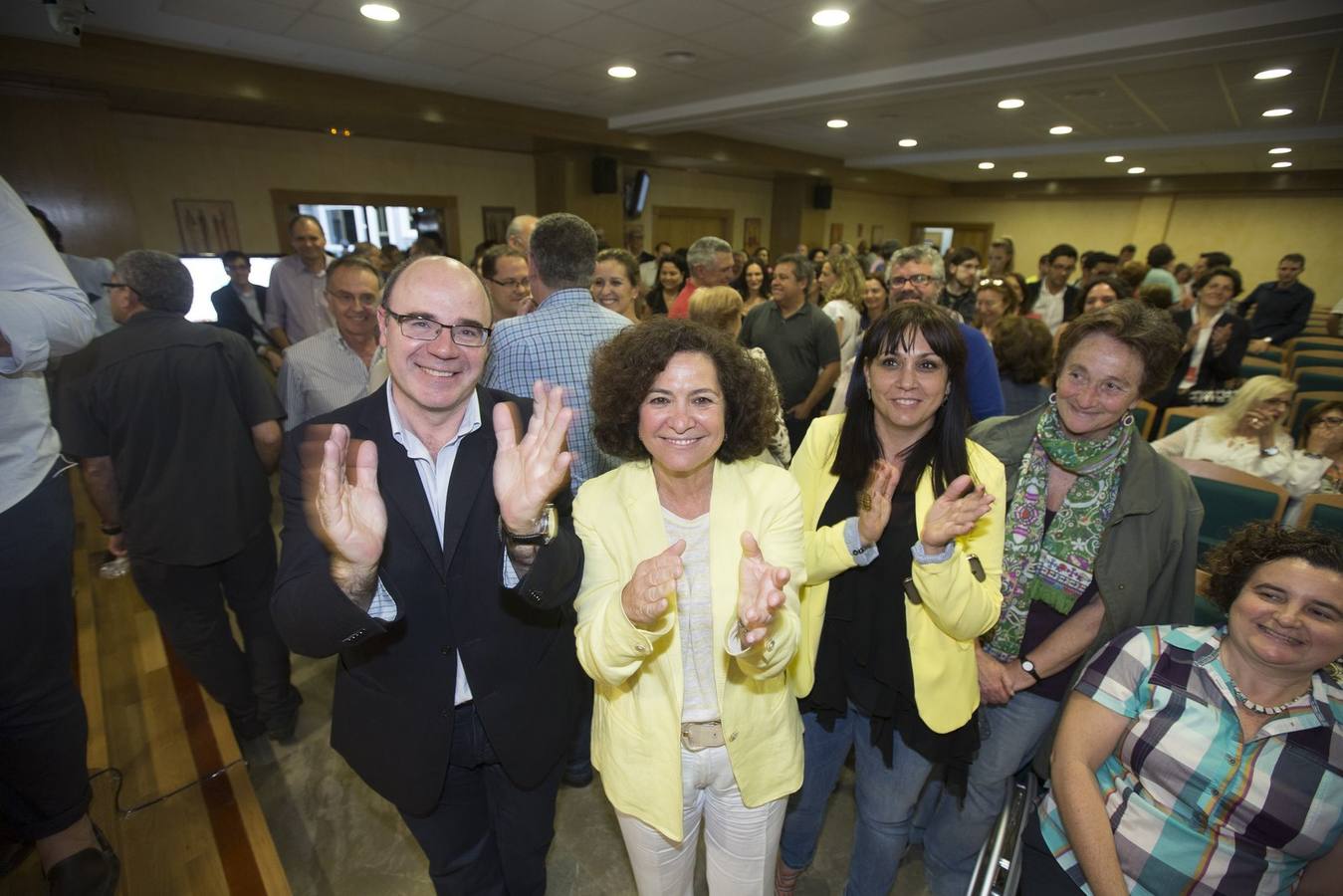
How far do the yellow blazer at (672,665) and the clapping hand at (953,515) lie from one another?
275mm

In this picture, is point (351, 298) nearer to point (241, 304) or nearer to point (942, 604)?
point (942, 604)

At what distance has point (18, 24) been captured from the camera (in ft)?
12.5

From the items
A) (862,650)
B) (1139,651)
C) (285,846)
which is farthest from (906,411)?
(285,846)

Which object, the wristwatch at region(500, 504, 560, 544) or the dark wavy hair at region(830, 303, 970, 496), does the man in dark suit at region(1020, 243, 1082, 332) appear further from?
the wristwatch at region(500, 504, 560, 544)

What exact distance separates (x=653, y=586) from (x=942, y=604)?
0.68 meters

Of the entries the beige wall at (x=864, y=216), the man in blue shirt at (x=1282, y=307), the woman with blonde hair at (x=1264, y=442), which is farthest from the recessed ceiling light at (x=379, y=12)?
the beige wall at (x=864, y=216)

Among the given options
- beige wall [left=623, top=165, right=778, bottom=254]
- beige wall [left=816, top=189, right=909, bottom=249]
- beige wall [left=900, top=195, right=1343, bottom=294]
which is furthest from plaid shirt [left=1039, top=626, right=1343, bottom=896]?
beige wall [left=900, top=195, right=1343, bottom=294]

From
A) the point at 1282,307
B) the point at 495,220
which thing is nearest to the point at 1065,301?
the point at 1282,307

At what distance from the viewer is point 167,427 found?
1956mm

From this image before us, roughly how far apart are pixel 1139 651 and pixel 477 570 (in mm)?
1506

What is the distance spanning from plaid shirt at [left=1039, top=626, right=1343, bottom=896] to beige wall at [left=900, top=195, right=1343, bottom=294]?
1585 cm

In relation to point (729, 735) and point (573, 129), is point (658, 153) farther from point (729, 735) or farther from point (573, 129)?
point (729, 735)

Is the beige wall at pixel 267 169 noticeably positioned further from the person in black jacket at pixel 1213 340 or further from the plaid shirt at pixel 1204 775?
the person in black jacket at pixel 1213 340

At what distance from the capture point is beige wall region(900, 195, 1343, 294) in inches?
443
